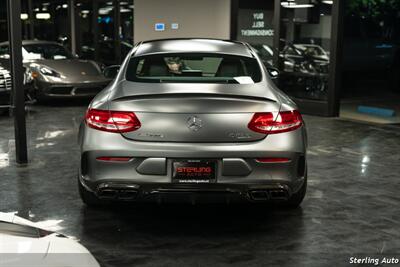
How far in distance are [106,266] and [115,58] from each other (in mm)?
14477

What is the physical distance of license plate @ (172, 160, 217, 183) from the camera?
4211 millimetres

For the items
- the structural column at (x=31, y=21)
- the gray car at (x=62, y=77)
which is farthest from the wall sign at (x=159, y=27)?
the structural column at (x=31, y=21)

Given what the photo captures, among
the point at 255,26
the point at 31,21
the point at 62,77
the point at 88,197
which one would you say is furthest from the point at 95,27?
the point at 88,197

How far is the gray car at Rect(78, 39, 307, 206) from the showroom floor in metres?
0.34

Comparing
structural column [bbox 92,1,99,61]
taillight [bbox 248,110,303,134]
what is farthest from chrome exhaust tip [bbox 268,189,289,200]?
structural column [bbox 92,1,99,61]

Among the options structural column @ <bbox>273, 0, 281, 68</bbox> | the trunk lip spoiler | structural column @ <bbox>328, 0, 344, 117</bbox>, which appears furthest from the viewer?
structural column @ <bbox>273, 0, 281, 68</bbox>

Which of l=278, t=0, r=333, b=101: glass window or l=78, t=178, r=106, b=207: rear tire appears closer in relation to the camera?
l=78, t=178, r=106, b=207: rear tire

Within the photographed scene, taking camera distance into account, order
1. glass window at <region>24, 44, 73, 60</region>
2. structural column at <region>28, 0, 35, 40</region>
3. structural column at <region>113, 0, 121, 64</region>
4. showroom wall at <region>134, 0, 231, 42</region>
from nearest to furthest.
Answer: glass window at <region>24, 44, 73, 60</region> < showroom wall at <region>134, 0, 231, 42</region> < structural column at <region>113, 0, 121, 64</region> < structural column at <region>28, 0, 35, 40</region>

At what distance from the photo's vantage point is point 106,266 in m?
3.81

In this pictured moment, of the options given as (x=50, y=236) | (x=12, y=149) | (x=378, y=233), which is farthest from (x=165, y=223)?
(x=12, y=149)

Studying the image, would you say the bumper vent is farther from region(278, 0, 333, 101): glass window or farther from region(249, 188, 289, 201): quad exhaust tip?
region(278, 0, 333, 101): glass window

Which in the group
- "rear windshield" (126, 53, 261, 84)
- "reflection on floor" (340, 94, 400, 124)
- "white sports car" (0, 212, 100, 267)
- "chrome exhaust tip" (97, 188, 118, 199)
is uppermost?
"rear windshield" (126, 53, 261, 84)

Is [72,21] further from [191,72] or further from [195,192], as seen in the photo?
[195,192]

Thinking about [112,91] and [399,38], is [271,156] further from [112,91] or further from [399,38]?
[399,38]
